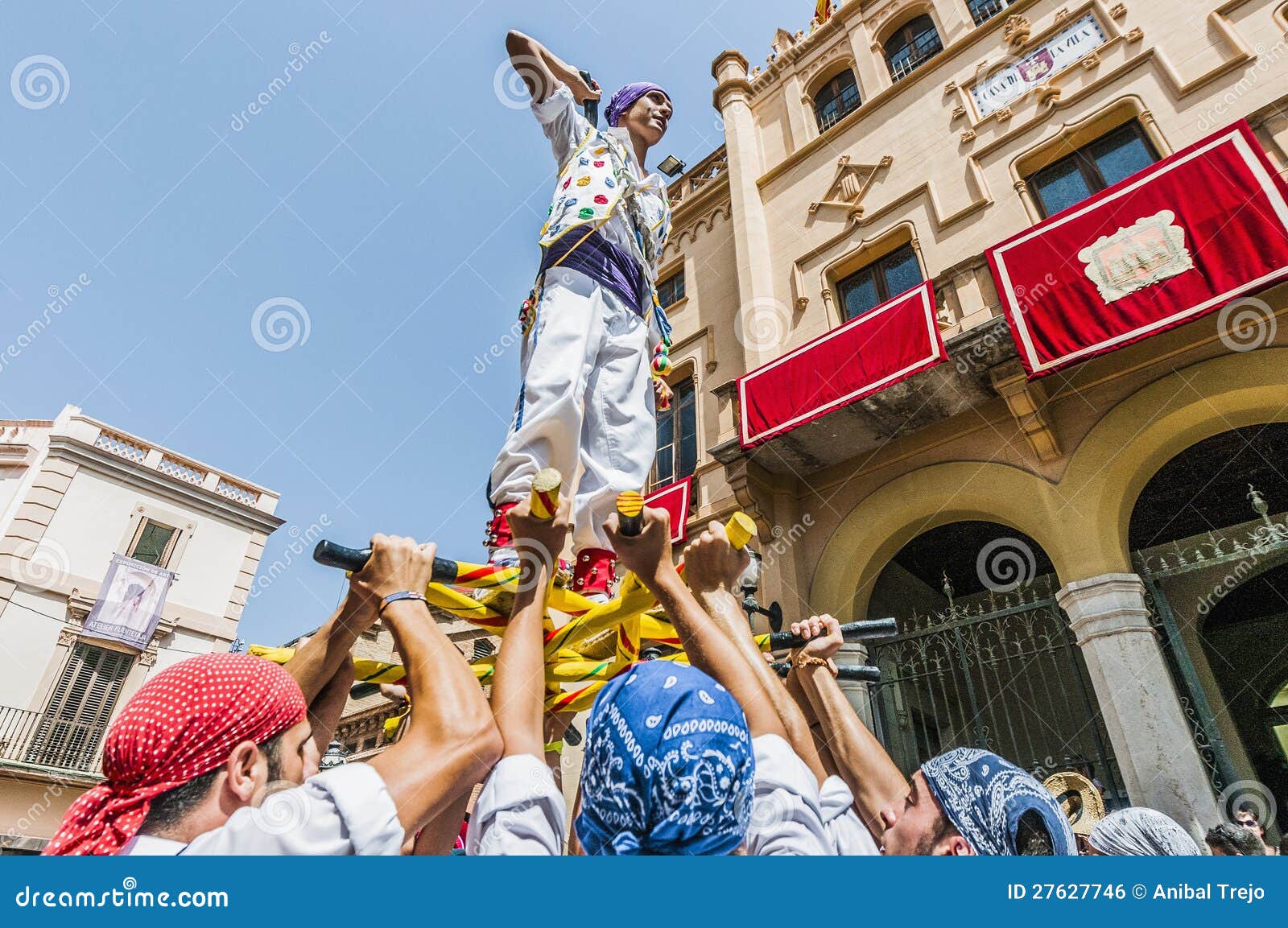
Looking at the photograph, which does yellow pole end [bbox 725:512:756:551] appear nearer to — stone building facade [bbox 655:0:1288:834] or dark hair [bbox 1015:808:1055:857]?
dark hair [bbox 1015:808:1055:857]

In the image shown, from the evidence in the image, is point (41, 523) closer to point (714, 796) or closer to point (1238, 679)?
point (714, 796)

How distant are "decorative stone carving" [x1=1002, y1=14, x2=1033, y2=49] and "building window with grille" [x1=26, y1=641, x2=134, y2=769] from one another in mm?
21674

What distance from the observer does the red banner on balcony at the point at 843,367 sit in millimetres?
6727

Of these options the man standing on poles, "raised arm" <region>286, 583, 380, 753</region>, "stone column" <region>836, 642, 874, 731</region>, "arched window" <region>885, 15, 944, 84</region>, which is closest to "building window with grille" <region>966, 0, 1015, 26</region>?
"arched window" <region>885, 15, 944, 84</region>

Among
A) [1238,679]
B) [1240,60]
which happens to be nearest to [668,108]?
[1240,60]

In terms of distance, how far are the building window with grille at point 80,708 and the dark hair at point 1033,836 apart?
63.0ft

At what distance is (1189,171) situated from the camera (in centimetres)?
571

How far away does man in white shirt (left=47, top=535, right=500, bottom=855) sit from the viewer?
3.56 feet

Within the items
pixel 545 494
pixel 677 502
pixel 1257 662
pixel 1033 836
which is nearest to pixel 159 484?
pixel 677 502

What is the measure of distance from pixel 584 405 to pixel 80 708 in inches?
746

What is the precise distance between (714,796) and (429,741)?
1.76 feet

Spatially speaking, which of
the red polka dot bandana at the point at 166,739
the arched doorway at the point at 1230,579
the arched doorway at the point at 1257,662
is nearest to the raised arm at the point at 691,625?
the red polka dot bandana at the point at 166,739

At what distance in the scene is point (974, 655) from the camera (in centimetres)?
783

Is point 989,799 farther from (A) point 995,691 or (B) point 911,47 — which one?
(B) point 911,47
